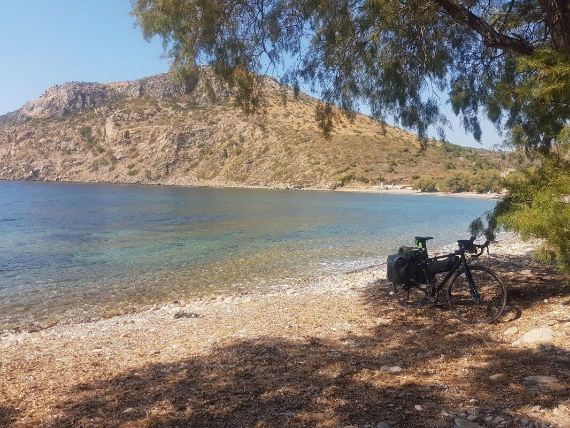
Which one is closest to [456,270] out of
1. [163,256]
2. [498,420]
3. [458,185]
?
[498,420]

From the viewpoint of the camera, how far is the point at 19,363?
6184 millimetres

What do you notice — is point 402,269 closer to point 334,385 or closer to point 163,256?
point 334,385

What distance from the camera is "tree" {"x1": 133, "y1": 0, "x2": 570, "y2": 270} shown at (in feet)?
21.3

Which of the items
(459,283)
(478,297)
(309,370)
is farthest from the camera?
(459,283)

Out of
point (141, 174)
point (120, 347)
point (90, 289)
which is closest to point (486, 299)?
point (120, 347)

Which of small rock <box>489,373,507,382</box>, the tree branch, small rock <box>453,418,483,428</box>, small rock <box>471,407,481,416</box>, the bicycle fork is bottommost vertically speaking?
small rock <box>489,373,507,382</box>

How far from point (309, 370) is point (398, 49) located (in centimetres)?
584

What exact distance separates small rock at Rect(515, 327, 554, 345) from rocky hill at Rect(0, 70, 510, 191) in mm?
70467

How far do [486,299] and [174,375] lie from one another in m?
4.80

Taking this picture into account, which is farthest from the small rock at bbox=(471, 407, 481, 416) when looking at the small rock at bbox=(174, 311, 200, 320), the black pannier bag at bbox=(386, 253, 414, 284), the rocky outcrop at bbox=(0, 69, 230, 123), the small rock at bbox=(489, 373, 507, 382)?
the rocky outcrop at bbox=(0, 69, 230, 123)

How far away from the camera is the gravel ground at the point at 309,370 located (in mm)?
3932

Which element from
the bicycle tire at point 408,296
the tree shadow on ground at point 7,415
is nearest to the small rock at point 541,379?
the bicycle tire at point 408,296

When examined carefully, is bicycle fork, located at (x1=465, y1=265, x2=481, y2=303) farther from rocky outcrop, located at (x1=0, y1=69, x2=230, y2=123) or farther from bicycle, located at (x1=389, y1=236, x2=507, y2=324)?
rocky outcrop, located at (x1=0, y1=69, x2=230, y2=123)

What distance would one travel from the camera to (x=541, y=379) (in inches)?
171
